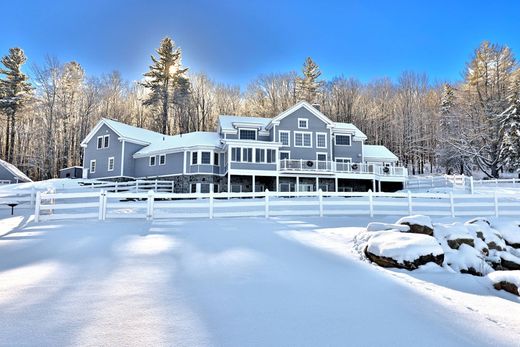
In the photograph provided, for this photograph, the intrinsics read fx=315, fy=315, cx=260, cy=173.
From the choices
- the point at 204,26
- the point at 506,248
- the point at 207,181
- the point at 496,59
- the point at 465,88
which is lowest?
the point at 506,248

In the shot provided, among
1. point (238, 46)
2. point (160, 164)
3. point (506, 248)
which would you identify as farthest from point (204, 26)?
point (506, 248)

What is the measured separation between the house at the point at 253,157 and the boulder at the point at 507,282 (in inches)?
764

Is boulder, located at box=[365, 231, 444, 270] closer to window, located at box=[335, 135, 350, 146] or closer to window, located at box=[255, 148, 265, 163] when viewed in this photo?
window, located at box=[255, 148, 265, 163]

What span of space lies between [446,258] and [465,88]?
125ft

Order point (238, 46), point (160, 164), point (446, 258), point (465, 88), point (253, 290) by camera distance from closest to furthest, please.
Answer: point (253, 290) < point (446, 258) < point (160, 164) < point (465, 88) < point (238, 46)

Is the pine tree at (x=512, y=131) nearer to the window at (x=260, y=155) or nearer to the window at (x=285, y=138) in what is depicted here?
the window at (x=285, y=138)

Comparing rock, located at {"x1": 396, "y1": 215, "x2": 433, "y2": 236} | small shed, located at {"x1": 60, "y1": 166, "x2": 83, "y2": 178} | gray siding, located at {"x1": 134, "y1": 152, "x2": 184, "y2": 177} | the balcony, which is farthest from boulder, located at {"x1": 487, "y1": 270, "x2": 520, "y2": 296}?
small shed, located at {"x1": 60, "y1": 166, "x2": 83, "y2": 178}

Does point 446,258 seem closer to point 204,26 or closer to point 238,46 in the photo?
point 204,26

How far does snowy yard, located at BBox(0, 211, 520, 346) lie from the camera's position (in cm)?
297

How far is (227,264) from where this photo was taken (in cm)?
541

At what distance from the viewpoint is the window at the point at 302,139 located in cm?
2822

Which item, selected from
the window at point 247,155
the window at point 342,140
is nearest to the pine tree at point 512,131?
the window at point 342,140

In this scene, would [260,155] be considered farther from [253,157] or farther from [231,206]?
[231,206]

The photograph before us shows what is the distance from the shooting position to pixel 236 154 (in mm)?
25156
